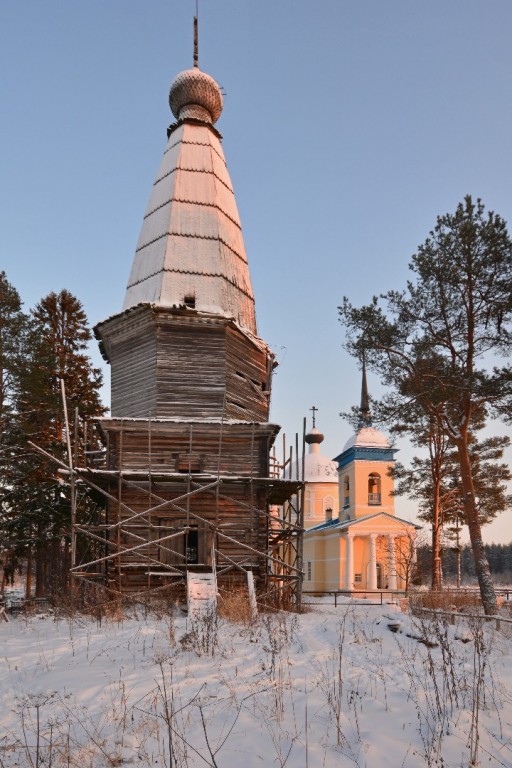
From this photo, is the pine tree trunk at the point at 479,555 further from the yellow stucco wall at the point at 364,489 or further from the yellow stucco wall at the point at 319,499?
the yellow stucco wall at the point at 319,499

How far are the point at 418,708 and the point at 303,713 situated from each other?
3.46 ft

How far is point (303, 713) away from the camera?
552 centimetres

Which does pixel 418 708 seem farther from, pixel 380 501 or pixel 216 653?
pixel 380 501

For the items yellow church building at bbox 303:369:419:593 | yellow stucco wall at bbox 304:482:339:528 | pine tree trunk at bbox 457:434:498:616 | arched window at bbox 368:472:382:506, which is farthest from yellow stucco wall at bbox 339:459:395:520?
pine tree trunk at bbox 457:434:498:616

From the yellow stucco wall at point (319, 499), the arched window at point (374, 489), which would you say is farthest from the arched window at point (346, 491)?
the yellow stucco wall at point (319, 499)

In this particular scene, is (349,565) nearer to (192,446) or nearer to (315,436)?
(315,436)

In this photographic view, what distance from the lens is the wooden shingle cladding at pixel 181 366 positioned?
60.6 ft

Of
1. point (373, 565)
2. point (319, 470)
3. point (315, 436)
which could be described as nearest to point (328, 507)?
point (319, 470)

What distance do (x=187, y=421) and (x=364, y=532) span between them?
24377mm

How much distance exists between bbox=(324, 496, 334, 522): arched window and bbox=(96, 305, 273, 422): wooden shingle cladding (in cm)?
3476

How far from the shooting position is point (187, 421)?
57.8ft

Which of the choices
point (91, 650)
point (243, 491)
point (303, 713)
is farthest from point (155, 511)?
point (303, 713)

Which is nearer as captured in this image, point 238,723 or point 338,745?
point 338,745

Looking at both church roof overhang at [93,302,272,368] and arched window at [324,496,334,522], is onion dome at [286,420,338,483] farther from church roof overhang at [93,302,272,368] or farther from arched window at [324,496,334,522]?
church roof overhang at [93,302,272,368]
